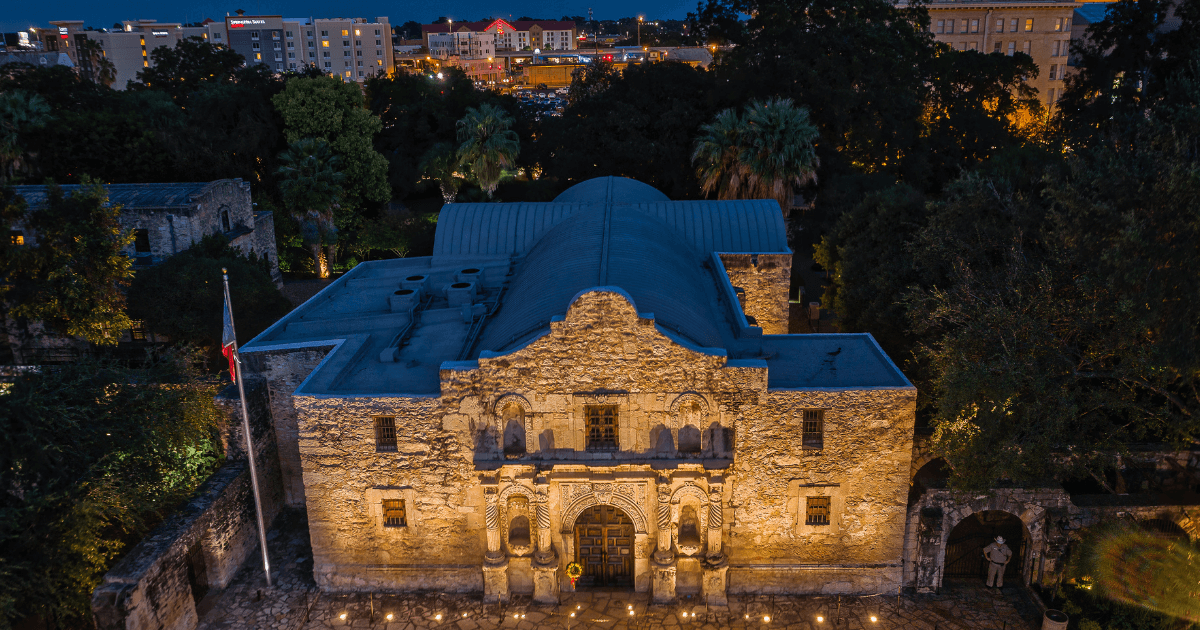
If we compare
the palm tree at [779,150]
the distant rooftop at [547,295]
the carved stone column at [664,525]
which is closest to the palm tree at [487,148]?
the distant rooftop at [547,295]

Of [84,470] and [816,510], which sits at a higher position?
[84,470]

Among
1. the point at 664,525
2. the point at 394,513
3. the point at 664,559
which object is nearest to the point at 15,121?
the point at 394,513

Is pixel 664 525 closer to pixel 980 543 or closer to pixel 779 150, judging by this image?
pixel 980 543

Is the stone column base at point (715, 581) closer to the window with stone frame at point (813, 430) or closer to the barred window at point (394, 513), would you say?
the window with stone frame at point (813, 430)

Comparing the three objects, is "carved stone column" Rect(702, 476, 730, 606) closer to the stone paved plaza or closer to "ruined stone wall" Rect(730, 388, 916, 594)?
the stone paved plaza

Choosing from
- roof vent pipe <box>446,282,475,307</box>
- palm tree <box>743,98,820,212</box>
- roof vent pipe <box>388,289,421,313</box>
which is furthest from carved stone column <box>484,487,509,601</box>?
palm tree <box>743,98,820,212</box>
